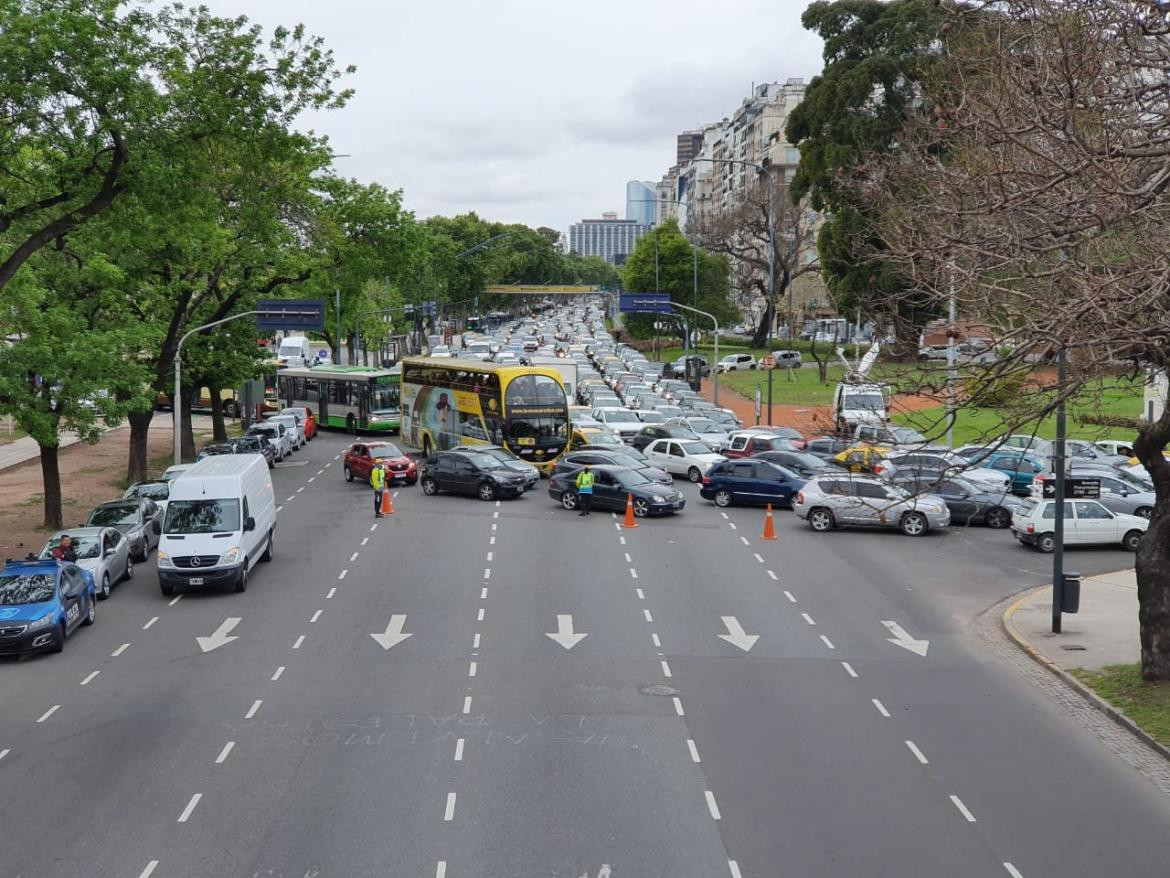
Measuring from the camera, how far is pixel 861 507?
97.8ft

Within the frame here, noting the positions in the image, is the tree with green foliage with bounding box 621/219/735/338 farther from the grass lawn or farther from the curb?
the grass lawn

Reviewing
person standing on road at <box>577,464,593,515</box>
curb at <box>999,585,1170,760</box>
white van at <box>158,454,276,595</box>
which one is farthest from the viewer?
person standing on road at <box>577,464,593,515</box>

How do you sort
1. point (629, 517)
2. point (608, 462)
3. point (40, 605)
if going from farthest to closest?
point (608, 462) → point (629, 517) → point (40, 605)

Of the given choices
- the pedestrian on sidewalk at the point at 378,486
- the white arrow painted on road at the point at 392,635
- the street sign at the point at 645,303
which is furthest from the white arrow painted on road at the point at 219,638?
the street sign at the point at 645,303

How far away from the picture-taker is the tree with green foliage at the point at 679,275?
93.8 m

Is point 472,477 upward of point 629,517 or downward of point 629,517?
upward

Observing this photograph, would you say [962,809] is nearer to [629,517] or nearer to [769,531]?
[769,531]

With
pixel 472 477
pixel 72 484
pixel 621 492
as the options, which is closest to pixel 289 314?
pixel 72 484

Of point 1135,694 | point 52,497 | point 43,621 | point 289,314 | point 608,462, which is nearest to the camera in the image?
point 1135,694

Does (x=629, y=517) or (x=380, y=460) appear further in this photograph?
(x=380, y=460)

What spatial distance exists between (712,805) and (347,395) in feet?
153

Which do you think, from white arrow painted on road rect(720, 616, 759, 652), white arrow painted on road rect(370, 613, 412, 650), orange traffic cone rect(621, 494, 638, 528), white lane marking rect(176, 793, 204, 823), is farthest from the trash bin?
white lane marking rect(176, 793, 204, 823)

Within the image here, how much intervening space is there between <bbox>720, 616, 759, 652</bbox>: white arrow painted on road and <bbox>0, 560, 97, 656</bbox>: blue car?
1099cm

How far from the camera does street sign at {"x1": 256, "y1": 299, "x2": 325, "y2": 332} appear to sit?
49219mm
